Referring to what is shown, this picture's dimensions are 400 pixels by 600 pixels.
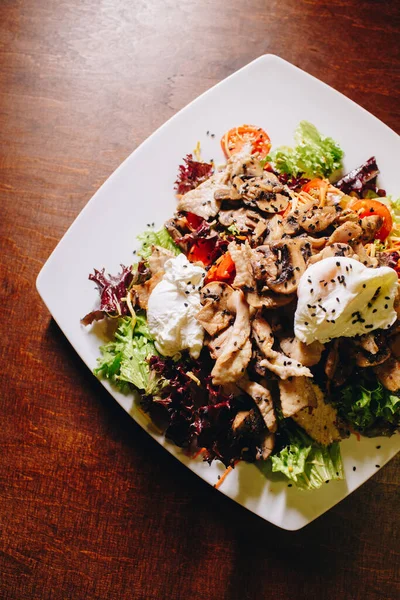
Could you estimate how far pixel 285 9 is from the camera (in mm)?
4363

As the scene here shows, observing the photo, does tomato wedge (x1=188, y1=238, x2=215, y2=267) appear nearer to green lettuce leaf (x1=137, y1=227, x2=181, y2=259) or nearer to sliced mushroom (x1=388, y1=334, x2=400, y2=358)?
green lettuce leaf (x1=137, y1=227, x2=181, y2=259)

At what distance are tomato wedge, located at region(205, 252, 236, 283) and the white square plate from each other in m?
0.61

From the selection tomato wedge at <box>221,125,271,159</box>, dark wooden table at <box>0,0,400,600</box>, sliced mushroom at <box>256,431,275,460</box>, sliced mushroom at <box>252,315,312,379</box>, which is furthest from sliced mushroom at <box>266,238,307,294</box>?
dark wooden table at <box>0,0,400,600</box>

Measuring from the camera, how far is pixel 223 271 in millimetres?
3402

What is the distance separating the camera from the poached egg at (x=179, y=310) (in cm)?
334

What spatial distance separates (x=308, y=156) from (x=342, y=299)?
4.04ft

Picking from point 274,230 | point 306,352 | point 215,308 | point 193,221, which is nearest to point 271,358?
point 306,352

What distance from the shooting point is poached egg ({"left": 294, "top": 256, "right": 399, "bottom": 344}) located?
2.95 m

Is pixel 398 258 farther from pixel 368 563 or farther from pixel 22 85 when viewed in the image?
pixel 22 85

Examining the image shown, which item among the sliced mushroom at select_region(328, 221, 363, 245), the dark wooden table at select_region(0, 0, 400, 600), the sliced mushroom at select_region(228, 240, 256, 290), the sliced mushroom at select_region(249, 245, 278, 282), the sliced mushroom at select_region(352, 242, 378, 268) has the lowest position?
the dark wooden table at select_region(0, 0, 400, 600)

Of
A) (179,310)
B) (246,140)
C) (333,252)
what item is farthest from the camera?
(246,140)

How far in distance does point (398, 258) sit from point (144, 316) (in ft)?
5.12

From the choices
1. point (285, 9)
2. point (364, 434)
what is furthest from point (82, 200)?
point (364, 434)

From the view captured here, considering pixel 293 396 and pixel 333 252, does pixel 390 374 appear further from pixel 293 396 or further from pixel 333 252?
pixel 333 252
